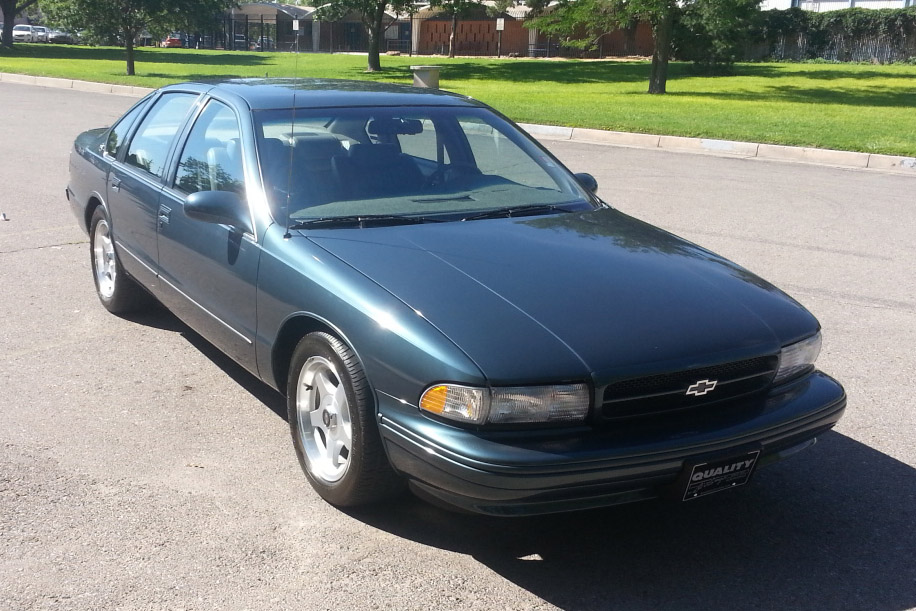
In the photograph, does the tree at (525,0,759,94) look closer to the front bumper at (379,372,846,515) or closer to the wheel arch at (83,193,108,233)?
the wheel arch at (83,193,108,233)

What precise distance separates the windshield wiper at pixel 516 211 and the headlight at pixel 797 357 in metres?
1.33

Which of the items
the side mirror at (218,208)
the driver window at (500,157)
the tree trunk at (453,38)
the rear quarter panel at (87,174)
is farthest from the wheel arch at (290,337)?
the tree trunk at (453,38)

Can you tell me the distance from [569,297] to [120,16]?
29.8m

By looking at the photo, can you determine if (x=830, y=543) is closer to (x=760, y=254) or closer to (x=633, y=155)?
(x=760, y=254)

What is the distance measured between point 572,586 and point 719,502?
36.3 inches

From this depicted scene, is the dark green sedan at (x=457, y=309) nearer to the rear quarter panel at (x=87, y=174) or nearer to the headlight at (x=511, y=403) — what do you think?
the headlight at (x=511, y=403)

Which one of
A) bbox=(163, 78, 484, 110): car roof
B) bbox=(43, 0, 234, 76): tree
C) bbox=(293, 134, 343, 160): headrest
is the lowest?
bbox=(293, 134, 343, 160): headrest

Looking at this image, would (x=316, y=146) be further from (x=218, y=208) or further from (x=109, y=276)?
(x=109, y=276)

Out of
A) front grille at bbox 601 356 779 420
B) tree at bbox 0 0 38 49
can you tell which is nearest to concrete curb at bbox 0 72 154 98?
tree at bbox 0 0 38 49

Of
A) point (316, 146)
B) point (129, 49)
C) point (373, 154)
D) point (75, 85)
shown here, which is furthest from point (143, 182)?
point (129, 49)

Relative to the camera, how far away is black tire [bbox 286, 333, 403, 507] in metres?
3.32

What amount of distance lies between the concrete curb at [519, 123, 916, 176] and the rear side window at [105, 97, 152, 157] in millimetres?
10824

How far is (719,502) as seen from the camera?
3805mm

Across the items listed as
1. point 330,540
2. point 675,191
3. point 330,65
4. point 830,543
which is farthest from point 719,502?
point 330,65
